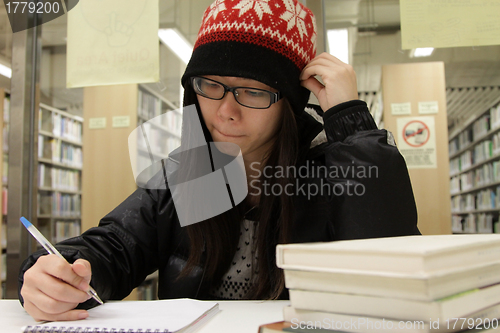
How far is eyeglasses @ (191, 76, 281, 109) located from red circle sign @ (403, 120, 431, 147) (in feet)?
2.00

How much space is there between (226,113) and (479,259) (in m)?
0.67

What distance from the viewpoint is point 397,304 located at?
1.22 feet

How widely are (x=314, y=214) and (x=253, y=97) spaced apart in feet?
1.18

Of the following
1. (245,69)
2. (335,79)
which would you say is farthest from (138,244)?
(335,79)

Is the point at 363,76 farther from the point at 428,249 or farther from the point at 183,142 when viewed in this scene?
the point at 428,249

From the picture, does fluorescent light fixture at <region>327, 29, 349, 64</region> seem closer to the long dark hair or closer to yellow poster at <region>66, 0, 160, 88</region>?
the long dark hair

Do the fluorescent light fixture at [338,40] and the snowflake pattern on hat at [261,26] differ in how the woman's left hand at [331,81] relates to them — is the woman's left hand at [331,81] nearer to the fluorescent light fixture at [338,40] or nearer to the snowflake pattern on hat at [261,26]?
the snowflake pattern on hat at [261,26]

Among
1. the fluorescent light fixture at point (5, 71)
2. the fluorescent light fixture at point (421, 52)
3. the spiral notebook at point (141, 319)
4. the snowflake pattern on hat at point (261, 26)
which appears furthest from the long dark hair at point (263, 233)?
the fluorescent light fixture at point (5, 71)

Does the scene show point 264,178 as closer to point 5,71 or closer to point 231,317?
point 231,317

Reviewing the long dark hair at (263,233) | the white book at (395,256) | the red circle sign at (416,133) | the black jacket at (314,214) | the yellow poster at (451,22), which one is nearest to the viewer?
the white book at (395,256)

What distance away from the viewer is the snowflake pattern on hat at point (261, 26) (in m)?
0.92

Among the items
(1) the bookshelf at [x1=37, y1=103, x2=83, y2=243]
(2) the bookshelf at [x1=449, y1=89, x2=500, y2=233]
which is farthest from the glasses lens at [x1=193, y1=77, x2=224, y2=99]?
(2) the bookshelf at [x1=449, y1=89, x2=500, y2=233]

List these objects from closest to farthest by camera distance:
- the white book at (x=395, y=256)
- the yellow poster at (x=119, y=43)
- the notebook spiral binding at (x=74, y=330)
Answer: the white book at (x=395, y=256) → the notebook spiral binding at (x=74, y=330) → the yellow poster at (x=119, y=43)

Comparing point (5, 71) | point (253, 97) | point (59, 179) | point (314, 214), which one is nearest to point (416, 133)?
point (314, 214)
